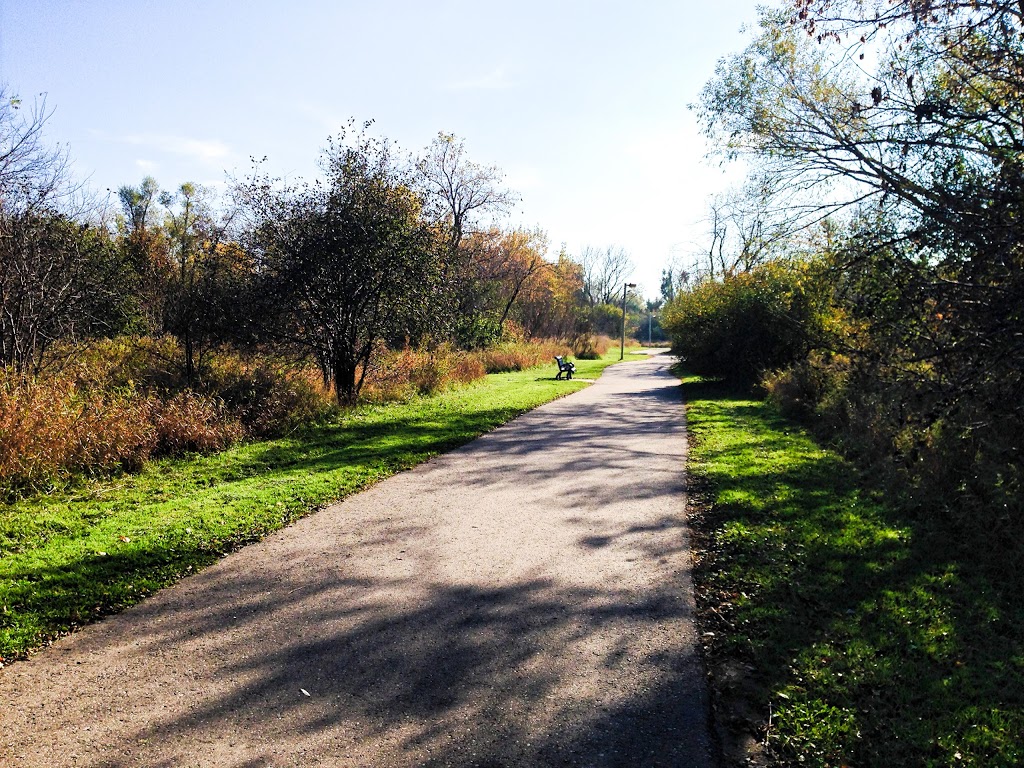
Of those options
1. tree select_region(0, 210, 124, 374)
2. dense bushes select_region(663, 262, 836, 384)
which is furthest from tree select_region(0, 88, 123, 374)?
dense bushes select_region(663, 262, 836, 384)

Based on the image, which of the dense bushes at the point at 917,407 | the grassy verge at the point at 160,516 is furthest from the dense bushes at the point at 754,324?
the grassy verge at the point at 160,516

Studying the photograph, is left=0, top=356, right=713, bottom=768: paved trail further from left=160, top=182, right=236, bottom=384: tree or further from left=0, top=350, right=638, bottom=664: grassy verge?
left=160, top=182, right=236, bottom=384: tree

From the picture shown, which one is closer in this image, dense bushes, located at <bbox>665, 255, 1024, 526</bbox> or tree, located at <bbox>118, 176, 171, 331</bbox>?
dense bushes, located at <bbox>665, 255, 1024, 526</bbox>

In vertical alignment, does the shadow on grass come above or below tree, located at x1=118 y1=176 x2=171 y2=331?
below

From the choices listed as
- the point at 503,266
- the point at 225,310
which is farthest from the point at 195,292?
the point at 503,266

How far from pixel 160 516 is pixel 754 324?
690 inches

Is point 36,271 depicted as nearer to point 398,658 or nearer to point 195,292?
point 195,292

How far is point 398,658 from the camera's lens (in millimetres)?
3754

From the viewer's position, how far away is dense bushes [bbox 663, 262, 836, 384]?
1747 centimetres

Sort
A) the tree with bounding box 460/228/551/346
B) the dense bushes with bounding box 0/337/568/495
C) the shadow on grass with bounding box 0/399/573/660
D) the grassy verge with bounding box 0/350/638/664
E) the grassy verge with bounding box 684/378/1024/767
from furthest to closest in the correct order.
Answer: the tree with bounding box 460/228/551/346 → the dense bushes with bounding box 0/337/568/495 → the grassy verge with bounding box 0/350/638/664 → the shadow on grass with bounding box 0/399/573/660 → the grassy verge with bounding box 684/378/1024/767

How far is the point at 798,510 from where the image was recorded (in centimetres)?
693

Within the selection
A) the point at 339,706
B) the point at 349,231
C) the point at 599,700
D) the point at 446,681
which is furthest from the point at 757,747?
the point at 349,231

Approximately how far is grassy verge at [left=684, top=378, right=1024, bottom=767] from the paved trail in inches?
12.5

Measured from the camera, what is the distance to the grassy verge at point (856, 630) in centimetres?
312
